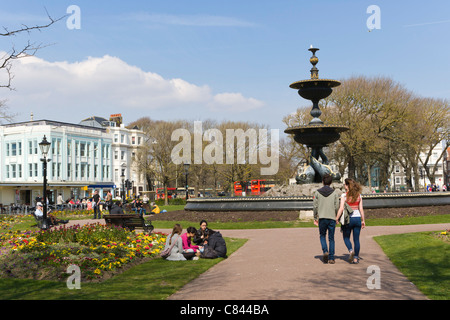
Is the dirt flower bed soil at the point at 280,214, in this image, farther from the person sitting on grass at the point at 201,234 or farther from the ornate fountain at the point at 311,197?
the person sitting on grass at the point at 201,234

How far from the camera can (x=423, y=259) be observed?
10008mm

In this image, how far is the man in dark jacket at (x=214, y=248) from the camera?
1105 centimetres

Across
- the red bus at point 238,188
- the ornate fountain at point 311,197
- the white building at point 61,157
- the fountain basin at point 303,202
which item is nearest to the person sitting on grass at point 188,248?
the ornate fountain at point 311,197

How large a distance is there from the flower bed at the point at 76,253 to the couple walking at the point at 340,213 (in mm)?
4211

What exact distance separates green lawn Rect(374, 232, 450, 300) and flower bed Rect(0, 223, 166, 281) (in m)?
5.62

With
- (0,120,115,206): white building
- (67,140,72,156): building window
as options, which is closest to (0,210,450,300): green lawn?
(0,120,115,206): white building

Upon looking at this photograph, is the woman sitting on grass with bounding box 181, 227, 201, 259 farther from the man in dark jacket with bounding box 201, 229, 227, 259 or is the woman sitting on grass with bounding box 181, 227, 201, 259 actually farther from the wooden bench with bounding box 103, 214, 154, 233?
the wooden bench with bounding box 103, 214, 154, 233

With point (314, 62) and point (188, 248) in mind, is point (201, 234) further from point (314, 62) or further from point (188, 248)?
point (314, 62)

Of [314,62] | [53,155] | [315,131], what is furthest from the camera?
[53,155]

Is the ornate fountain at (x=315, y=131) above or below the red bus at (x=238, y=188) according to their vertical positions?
above

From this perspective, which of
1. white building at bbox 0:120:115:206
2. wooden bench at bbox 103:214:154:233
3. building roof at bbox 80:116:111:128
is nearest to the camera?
wooden bench at bbox 103:214:154:233

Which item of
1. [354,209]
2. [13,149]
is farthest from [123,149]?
[354,209]

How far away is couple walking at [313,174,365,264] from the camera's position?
979 centimetres

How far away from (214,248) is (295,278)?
10.8 feet
